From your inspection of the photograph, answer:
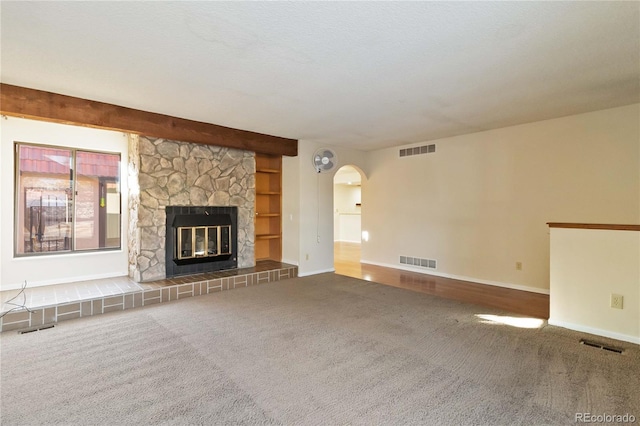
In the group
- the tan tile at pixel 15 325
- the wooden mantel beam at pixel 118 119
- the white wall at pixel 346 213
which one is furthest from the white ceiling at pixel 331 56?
the white wall at pixel 346 213

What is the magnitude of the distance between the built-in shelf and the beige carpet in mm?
2531

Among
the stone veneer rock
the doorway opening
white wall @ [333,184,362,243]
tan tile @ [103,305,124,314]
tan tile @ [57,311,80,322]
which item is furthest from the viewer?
white wall @ [333,184,362,243]

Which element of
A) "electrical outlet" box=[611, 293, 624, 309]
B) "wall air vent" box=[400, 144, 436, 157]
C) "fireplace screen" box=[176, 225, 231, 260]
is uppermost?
"wall air vent" box=[400, 144, 436, 157]

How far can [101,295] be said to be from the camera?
3.66 m

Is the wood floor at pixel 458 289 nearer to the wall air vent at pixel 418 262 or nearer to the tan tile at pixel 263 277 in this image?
the wall air vent at pixel 418 262

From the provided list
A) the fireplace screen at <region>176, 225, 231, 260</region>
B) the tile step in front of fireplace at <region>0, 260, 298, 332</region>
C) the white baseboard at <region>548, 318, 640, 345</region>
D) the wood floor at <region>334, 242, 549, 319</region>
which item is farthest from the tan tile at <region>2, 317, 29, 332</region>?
the white baseboard at <region>548, 318, 640, 345</region>

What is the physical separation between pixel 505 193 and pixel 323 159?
9.76 feet

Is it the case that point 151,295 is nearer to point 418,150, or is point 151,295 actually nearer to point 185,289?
point 185,289

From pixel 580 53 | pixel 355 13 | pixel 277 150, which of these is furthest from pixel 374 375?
pixel 277 150

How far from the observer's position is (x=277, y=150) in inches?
207

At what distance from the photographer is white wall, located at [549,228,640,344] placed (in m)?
2.84

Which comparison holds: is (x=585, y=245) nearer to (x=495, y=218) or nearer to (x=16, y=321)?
(x=495, y=218)

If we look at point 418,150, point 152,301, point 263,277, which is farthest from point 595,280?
point 152,301

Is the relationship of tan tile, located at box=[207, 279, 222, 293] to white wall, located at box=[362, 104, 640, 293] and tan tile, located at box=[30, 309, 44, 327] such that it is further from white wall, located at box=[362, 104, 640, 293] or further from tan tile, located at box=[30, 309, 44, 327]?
white wall, located at box=[362, 104, 640, 293]
